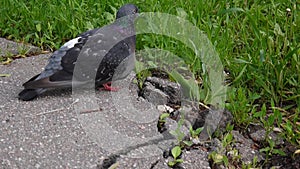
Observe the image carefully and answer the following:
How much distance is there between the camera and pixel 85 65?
3.32m

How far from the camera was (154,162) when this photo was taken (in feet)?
8.93

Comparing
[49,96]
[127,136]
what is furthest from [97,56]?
[127,136]

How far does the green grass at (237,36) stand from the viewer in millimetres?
3170

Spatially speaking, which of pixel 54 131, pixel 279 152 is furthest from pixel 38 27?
pixel 279 152

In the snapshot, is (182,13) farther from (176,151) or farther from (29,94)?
(176,151)

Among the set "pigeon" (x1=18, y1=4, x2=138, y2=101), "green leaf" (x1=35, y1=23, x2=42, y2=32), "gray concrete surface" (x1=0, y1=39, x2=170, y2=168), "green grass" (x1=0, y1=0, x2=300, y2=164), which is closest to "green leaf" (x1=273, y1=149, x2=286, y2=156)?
"green grass" (x1=0, y1=0, x2=300, y2=164)

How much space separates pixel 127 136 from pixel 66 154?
36 cm

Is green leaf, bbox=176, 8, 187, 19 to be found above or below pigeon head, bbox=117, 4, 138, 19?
below

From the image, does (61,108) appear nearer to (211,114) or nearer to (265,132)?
(211,114)

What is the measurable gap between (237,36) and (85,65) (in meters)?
1.12

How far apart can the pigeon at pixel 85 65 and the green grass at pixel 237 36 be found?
378 millimetres

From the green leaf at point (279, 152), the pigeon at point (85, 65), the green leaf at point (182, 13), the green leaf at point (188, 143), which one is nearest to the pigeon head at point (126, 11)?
the pigeon at point (85, 65)

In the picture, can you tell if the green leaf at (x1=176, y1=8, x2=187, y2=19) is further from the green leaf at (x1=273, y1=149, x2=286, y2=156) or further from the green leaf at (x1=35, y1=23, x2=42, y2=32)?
the green leaf at (x1=273, y1=149, x2=286, y2=156)

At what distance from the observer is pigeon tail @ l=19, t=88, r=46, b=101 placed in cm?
328
